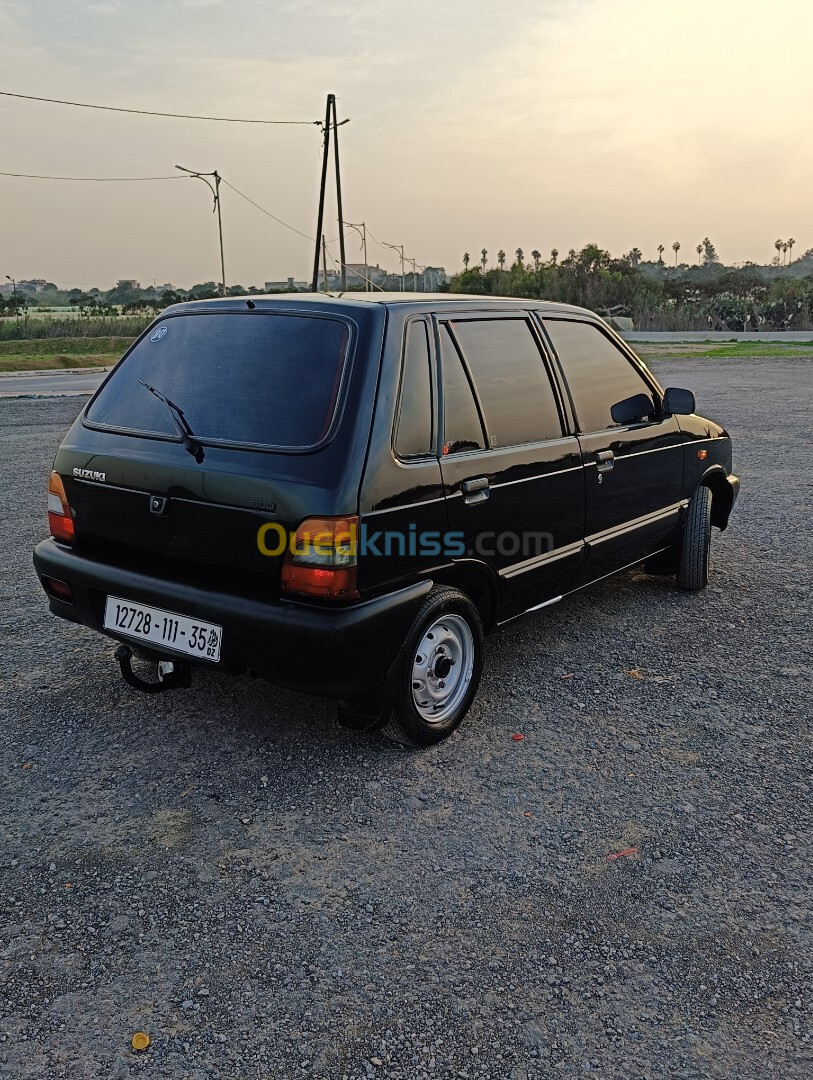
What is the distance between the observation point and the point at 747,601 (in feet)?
18.1

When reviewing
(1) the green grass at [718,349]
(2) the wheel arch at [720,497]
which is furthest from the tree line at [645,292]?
(2) the wheel arch at [720,497]

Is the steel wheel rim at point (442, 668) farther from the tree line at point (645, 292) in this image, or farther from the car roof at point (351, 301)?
the tree line at point (645, 292)

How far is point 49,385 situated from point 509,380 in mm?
21466

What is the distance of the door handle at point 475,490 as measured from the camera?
367 cm

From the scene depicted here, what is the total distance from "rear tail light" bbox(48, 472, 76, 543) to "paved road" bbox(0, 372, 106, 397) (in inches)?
574

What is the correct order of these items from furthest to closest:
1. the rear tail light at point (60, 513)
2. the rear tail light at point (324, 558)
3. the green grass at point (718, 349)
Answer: the green grass at point (718, 349) < the rear tail light at point (60, 513) < the rear tail light at point (324, 558)

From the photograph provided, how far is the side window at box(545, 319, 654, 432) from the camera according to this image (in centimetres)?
451

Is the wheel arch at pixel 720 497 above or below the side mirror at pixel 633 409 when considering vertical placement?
below

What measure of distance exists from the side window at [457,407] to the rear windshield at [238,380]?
51 centimetres

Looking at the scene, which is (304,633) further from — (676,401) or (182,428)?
(676,401)

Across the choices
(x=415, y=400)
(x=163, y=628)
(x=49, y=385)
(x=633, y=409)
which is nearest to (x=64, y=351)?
(x=49, y=385)

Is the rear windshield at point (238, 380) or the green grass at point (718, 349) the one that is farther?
the green grass at point (718, 349)

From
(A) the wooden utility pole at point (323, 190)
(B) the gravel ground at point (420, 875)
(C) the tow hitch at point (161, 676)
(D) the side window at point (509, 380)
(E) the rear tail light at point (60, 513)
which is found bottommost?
(B) the gravel ground at point (420, 875)

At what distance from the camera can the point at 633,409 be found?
4.97m
